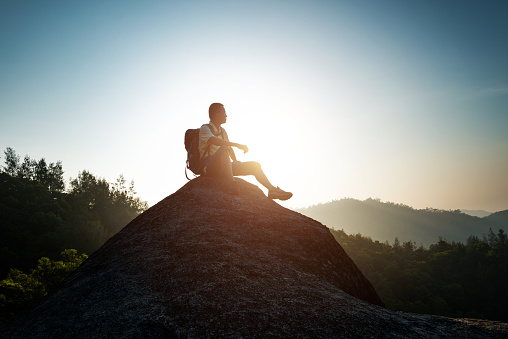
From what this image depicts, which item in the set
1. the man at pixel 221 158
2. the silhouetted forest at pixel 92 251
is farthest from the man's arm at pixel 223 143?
the silhouetted forest at pixel 92 251

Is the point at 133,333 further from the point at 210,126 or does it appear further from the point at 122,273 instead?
the point at 210,126

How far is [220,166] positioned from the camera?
6223 mm

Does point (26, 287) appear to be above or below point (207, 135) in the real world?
below

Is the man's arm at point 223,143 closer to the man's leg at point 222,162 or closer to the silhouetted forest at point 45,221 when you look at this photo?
the man's leg at point 222,162

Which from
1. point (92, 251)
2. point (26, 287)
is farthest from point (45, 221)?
point (26, 287)

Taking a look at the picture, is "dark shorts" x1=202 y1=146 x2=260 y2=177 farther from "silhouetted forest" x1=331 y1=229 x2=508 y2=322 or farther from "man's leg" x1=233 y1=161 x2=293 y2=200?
"silhouetted forest" x1=331 y1=229 x2=508 y2=322

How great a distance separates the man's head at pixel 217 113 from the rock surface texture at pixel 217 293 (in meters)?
2.38

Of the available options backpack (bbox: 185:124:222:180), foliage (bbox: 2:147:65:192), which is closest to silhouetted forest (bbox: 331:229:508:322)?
backpack (bbox: 185:124:222:180)

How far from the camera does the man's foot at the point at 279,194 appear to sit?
235 inches

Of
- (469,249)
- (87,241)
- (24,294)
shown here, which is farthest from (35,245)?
(469,249)

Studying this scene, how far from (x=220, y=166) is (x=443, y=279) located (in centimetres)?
7030

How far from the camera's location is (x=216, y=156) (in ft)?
20.0

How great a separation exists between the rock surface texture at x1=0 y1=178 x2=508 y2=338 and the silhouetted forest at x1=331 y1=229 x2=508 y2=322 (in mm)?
45363

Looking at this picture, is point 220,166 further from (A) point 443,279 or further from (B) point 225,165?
(A) point 443,279
